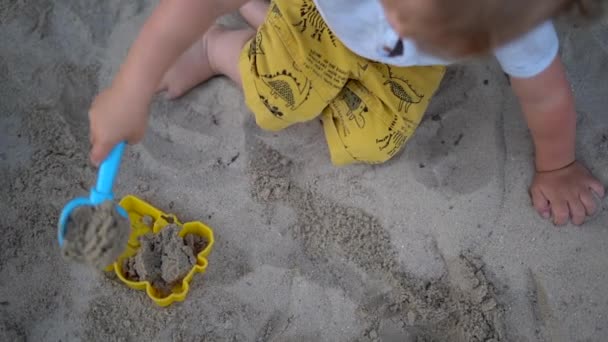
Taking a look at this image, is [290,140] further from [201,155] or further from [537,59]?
[537,59]

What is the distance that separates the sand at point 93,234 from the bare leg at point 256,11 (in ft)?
2.40

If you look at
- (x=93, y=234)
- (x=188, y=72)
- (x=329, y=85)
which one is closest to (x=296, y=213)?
(x=329, y=85)

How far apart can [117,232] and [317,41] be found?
0.60 m

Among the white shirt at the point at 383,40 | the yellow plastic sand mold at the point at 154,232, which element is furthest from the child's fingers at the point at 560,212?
the yellow plastic sand mold at the point at 154,232

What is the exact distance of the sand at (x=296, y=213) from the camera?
4.59 feet

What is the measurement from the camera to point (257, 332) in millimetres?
1393

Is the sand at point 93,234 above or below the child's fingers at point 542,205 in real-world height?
above

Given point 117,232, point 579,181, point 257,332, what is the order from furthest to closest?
point 579,181 < point 257,332 < point 117,232

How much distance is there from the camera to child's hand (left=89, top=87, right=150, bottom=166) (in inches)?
44.7

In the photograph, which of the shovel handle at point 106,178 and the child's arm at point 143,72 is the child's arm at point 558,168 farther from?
the shovel handle at point 106,178

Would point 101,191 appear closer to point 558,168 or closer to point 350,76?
point 350,76

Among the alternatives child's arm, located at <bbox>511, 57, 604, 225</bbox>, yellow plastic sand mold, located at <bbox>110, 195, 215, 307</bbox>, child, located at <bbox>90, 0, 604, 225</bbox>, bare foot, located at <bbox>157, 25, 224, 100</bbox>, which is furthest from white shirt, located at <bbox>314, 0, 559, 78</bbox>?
yellow plastic sand mold, located at <bbox>110, 195, 215, 307</bbox>

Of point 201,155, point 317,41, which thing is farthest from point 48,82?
point 317,41

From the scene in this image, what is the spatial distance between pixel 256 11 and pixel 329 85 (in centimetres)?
34
